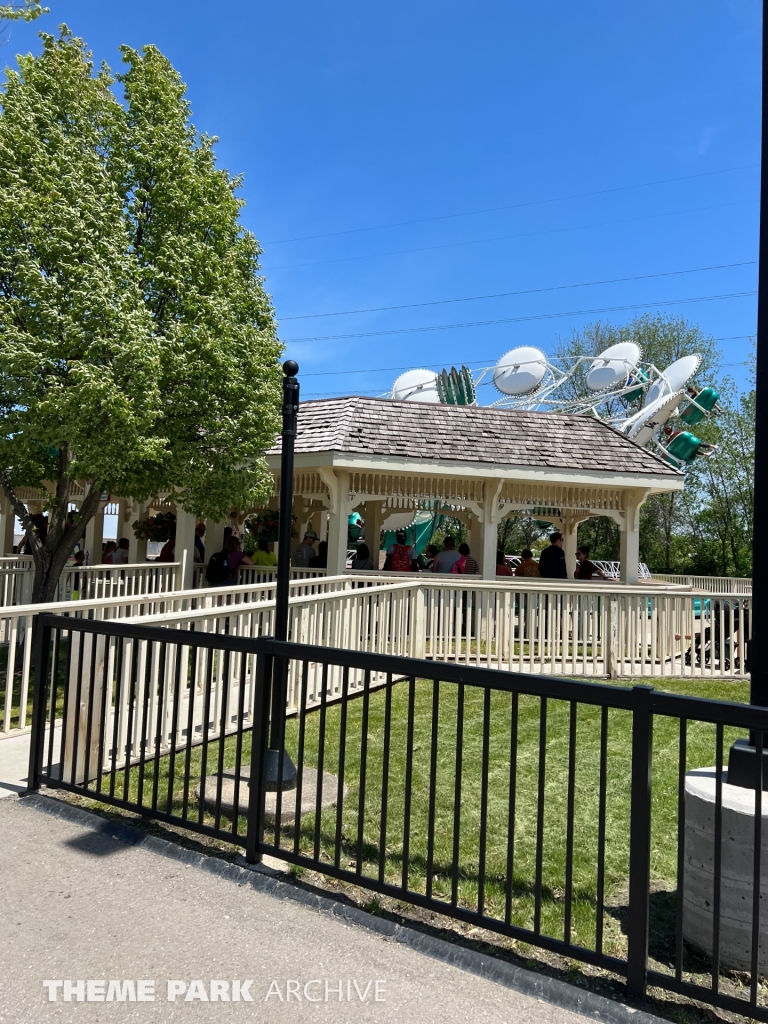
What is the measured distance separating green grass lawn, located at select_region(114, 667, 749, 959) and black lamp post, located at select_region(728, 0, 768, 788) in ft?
2.82

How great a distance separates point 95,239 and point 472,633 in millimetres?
7501

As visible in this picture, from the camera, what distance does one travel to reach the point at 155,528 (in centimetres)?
1825

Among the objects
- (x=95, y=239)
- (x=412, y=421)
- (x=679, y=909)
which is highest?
(x=95, y=239)

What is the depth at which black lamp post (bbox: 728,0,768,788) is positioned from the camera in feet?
10.6

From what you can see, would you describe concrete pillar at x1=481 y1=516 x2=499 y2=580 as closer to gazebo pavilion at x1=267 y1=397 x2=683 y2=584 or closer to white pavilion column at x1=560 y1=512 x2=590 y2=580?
gazebo pavilion at x1=267 y1=397 x2=683 y2=584

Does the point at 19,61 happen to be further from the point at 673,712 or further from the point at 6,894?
the point at 673,712

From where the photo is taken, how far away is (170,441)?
10.5 meters

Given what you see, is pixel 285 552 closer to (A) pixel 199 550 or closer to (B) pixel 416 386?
(A) pixel 199 550

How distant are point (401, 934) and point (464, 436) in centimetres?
1224

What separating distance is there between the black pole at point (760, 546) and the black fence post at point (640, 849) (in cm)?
56

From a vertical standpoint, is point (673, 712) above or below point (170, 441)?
below

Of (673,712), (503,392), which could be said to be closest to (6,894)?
(673,712)

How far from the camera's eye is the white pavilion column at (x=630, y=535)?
1503 cm

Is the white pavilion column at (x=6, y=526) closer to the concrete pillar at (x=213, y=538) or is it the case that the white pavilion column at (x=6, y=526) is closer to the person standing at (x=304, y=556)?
the concrete pillar at (x=213, y=538)
